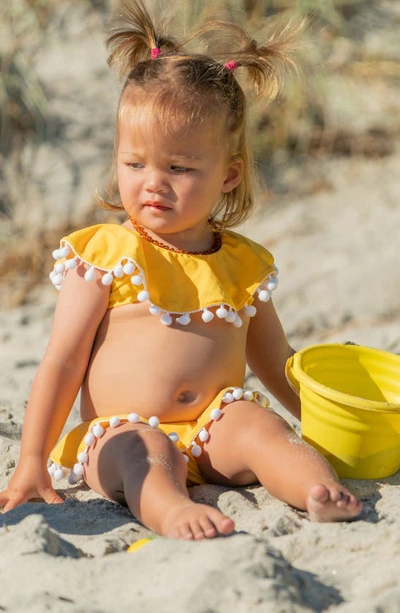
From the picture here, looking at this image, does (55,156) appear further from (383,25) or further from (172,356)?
(172,356)

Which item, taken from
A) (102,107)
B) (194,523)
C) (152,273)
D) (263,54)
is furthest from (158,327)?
(102,107)

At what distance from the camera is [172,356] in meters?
2.55

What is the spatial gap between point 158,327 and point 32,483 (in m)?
0.50

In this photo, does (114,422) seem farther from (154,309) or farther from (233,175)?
(233,175)

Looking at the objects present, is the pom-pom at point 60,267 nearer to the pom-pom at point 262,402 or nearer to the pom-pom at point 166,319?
the pom-pom at point 166,319

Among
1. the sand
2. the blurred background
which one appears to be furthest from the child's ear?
the blurred background

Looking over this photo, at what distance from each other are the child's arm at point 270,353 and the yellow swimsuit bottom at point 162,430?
287 millimetres

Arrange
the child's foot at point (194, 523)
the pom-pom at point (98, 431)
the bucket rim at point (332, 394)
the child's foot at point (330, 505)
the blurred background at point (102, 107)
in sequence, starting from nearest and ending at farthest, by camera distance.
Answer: the child's foot at point (194, 523) < the child's foot at point (330, 505) < the bucket rim at point (332, 394) < the pom-pom at point (98, 431) < the blurred background at point (102, 107)

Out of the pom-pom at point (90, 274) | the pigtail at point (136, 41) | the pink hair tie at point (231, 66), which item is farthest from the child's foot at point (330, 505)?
the pigtail at point (136, 41)

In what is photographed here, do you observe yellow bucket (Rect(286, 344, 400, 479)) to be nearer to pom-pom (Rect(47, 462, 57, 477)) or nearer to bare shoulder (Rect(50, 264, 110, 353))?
bare shoulder (Rect(50, 264, 110, 353))

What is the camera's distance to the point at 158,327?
2557 mm

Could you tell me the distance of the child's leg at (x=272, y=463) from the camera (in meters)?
2.20

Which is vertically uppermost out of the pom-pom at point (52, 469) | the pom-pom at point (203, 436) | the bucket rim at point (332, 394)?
the bucket rim at point (332, 394)

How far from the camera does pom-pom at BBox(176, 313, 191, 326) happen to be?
8.39 ft
